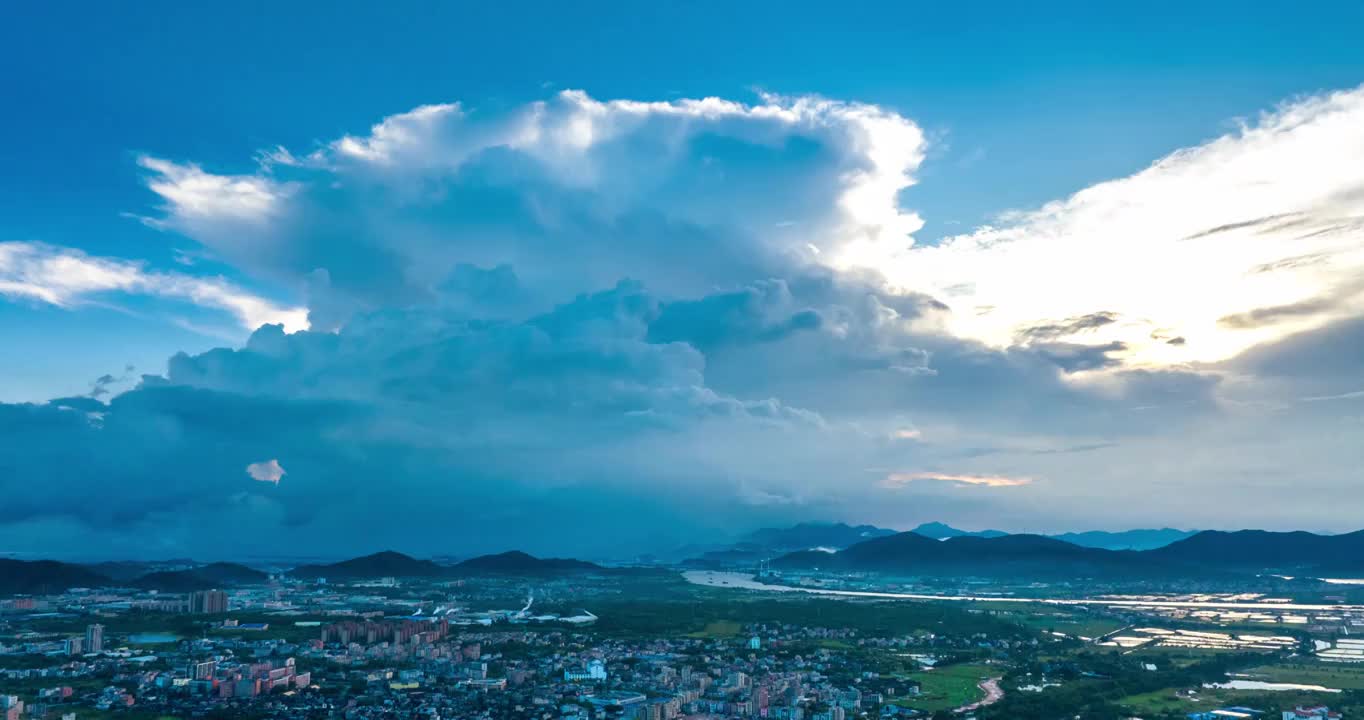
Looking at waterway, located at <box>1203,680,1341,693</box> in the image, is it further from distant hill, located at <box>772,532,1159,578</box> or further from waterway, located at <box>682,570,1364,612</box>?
distant hill, located at <box>772,532,1159,578</box>

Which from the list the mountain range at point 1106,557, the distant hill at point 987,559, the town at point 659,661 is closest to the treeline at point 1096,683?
the town at point 659,661

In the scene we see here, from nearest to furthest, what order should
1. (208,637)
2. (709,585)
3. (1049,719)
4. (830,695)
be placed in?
(1049,719) → (830,695) → (208,637) → (709,585)

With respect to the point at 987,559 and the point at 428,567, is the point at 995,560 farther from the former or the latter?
the point at 428,567

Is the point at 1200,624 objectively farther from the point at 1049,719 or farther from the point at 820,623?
the point at 1049,719

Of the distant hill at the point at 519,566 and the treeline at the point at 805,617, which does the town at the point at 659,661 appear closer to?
the treeline at the point at 805,617

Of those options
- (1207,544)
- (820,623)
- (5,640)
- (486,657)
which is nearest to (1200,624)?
(820,623)

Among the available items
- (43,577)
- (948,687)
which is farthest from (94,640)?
(43,577)
